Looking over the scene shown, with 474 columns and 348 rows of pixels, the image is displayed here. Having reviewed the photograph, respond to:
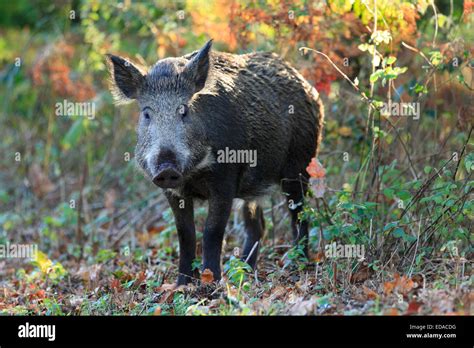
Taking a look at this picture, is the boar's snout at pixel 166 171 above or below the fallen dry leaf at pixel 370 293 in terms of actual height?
above

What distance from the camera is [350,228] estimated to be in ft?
21.0

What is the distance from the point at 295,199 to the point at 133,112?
455cm

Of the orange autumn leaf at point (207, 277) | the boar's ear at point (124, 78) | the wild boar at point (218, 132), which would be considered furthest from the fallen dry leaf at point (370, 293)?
the boar's ear at point (124, 78)

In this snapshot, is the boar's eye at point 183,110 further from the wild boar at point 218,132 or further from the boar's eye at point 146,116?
the boar's eye at point 146,116

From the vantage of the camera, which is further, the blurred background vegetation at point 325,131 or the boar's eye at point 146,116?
the boar's eye at point 146,116

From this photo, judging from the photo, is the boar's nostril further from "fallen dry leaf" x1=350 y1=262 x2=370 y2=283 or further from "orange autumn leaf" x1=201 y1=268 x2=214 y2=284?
"fallen dry leaf" x1=350 y1=262 x2=370 y2=283

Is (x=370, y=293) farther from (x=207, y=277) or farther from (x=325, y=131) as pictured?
(x=325, y=131)

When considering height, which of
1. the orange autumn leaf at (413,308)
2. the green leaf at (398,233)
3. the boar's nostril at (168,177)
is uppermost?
the boar's nostril at (168,177)

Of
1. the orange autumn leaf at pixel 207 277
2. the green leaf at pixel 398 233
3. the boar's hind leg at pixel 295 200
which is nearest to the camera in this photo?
the green leaf at pixel 398 233

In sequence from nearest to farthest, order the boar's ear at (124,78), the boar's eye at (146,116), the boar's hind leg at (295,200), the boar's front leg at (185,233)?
the boar's eye at (146,116)
the boar's ear at (124,78)
the boar's front leg at (185,233)
the boar's hind leg at (295,200)

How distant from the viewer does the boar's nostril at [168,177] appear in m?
6.05

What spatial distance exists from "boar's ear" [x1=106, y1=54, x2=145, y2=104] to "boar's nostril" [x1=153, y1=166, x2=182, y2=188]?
110 cm
